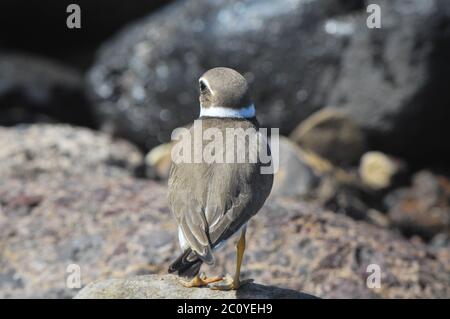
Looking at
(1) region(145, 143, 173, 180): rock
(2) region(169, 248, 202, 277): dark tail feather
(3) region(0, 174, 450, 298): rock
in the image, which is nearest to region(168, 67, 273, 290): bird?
(2) region(169, 248, 202, 277): dark tail feather

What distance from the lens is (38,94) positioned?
16.4 metres

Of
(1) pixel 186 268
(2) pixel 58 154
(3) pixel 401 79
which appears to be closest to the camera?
(1) pixel 186 268

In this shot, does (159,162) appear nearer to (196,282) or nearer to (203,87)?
(203,87)

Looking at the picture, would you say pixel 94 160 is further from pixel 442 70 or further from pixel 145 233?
pixel 442 70

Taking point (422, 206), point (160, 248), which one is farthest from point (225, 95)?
point (422, 206)

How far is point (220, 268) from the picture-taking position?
8.88 metres

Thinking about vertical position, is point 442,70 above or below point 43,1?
below

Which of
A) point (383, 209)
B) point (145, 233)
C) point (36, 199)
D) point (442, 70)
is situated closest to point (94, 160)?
point (36, 199)

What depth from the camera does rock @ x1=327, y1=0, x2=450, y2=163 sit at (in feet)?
46.6

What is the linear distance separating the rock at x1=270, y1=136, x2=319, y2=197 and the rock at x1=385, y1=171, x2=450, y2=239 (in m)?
2.11

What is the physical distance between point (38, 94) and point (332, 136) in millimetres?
5571

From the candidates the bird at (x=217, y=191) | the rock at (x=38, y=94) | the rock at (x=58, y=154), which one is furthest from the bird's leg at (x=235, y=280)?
the rock at (x=38, y=94)

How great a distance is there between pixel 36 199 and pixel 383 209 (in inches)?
254
